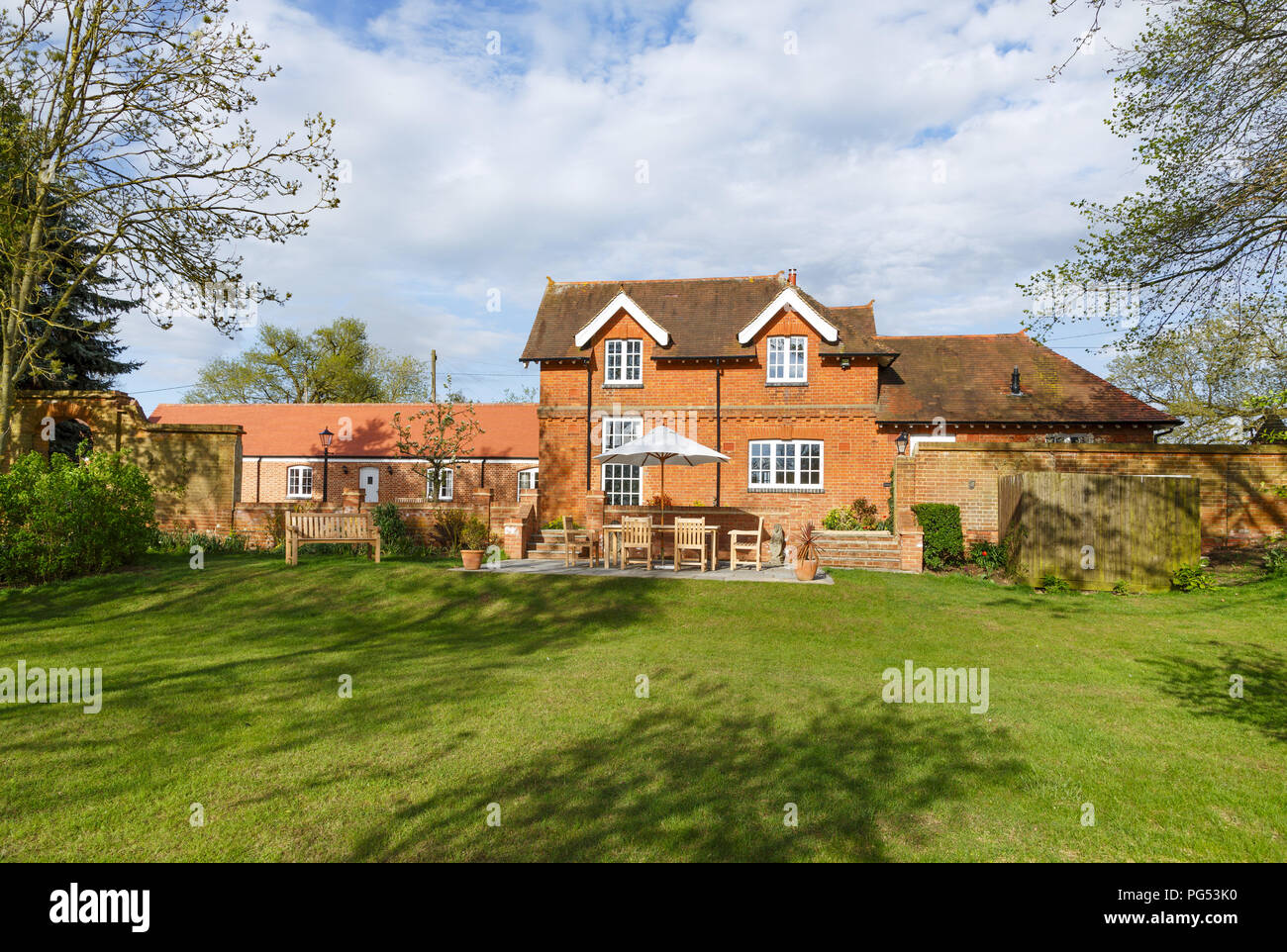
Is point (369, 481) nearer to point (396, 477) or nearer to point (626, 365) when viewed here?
point (396, 477)

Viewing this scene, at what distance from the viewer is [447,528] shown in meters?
18.2

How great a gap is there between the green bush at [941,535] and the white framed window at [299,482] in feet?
86.1

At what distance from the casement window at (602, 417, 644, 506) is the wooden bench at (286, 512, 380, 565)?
26.9 feet

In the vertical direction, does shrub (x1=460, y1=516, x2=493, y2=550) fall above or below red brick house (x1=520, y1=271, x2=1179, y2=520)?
below

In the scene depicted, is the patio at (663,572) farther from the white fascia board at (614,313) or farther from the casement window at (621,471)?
the white fascia board at (614,313)

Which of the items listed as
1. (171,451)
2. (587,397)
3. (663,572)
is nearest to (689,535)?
(663,572)

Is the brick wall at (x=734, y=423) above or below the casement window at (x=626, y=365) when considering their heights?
below

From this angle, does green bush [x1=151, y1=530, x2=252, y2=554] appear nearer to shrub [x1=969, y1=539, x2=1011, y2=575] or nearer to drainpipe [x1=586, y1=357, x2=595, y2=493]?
drainpipe [x1=586, y1=357, x2=595, y2=493]

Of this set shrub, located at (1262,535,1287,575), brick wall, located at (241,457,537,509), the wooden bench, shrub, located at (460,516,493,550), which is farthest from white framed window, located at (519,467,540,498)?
shrub, located at (1262,535,1287,575)

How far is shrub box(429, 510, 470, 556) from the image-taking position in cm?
1817

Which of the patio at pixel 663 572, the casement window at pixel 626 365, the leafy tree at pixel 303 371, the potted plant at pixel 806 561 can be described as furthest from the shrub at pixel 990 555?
the leafy tree at pixel 303 371

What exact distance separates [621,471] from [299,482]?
17648 mm

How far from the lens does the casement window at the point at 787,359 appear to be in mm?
21781
